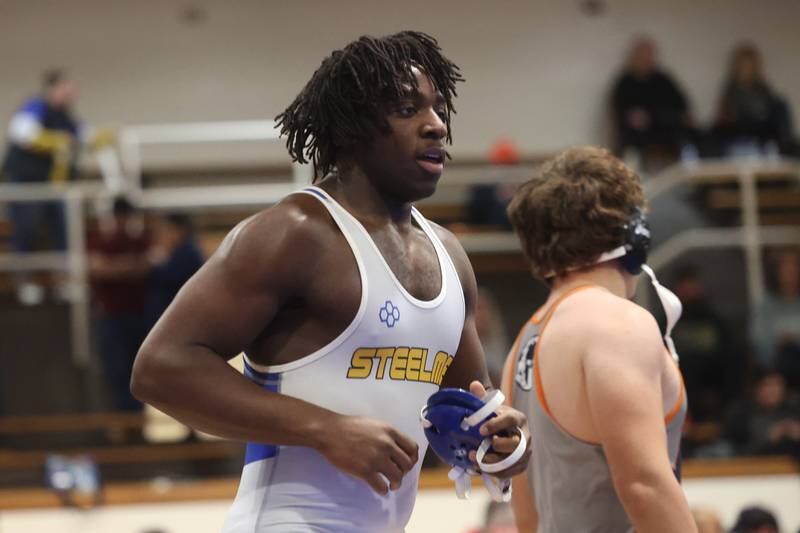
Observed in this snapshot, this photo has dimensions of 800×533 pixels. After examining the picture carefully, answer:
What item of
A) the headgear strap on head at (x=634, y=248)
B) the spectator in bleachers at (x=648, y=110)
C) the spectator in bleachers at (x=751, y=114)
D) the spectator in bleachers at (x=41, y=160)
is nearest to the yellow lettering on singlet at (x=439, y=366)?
the headgear strap on head at (x=634, y=248)

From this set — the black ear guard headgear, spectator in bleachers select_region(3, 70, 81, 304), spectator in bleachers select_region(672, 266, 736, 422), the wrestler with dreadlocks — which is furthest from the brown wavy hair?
spectator in bleachers select_region(3, 70, 81, 304)

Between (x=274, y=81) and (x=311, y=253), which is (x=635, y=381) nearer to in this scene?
(x=311, y=253)

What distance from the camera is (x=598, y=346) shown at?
9.01 ft

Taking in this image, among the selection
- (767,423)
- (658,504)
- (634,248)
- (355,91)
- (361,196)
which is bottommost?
(767,423)

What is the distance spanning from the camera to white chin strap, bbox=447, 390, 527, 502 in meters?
2.40

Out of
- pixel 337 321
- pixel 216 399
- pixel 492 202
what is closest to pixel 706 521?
pixel 337 321

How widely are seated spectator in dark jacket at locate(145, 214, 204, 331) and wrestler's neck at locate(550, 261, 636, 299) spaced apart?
5.32 m

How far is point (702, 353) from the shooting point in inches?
327

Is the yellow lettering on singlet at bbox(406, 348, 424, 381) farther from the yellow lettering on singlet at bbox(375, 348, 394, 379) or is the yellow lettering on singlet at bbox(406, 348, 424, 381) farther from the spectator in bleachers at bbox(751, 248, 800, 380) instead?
the spectator in bleachers at bbox(751, 248, 800, 380)

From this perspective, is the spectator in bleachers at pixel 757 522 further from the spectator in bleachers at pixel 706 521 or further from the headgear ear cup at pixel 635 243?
the headgear ear cup at pixel 635 243

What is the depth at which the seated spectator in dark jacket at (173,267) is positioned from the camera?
8.20m

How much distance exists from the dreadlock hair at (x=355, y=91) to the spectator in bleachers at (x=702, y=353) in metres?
5.94

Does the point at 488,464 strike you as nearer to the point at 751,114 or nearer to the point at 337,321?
the point at 337,321

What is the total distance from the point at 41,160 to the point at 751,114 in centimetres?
593
